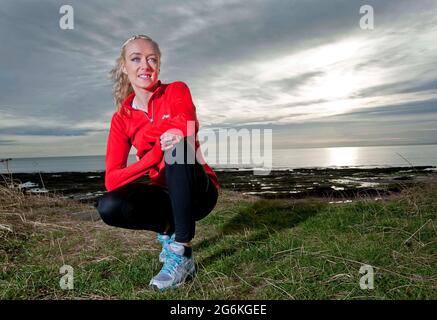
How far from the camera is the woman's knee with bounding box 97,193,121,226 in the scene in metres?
3.15

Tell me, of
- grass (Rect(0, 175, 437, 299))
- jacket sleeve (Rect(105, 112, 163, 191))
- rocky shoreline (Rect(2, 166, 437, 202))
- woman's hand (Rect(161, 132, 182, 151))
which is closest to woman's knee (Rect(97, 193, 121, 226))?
jacket sleeve (Rect(105, 112, 163, 191))

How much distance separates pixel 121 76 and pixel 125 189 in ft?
4.12

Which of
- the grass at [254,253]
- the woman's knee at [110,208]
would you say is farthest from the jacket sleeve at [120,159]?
the grass at [254,253]

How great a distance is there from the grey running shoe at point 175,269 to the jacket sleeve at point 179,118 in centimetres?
100

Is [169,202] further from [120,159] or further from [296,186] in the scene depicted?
[296,186]

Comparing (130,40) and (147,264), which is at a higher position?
(130,40)

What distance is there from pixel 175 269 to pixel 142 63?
1.95m

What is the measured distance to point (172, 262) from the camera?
3.03 m

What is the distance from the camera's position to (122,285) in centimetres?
306

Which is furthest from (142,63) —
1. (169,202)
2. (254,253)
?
(254,253)

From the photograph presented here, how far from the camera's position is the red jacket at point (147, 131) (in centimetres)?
309
